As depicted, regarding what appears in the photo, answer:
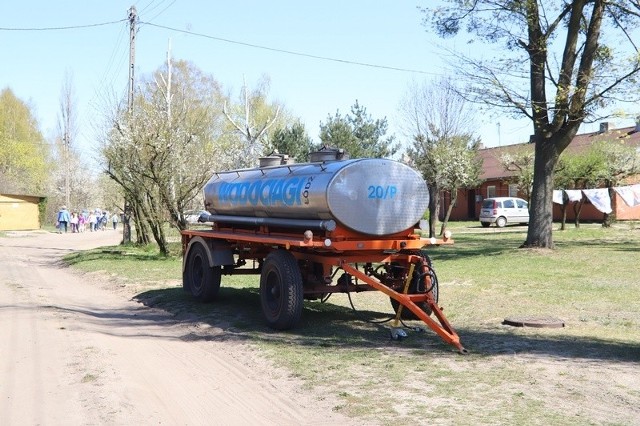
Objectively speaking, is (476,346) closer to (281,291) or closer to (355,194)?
(355,194)

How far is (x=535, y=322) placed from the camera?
9.52 meters

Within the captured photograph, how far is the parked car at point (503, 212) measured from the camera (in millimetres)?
38350

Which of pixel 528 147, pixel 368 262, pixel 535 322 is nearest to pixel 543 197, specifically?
pixel 535 322

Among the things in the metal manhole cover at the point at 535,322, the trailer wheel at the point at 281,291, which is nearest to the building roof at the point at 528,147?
the metal manhole cover at the point at 535,322

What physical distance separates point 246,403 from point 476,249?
15.9 metres

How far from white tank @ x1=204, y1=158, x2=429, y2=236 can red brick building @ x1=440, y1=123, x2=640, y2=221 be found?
30.0 metres

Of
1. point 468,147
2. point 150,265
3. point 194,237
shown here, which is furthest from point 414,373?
point 468,147

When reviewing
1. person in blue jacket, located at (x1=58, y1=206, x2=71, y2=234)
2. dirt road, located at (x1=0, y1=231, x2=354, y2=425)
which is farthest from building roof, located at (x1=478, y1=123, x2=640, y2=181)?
dirt road, located at (x1=0, y1=231, x2=354, y2=425)

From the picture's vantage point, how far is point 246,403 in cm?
637

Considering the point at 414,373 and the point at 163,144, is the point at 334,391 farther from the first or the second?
the point at 163,144

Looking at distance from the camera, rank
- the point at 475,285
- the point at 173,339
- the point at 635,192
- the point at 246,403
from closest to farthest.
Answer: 1. the point at 246,403
2. the point at 173,339
3. the point at 475,285
4. the point at 635,192

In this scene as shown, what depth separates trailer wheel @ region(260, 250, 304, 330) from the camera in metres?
9.23

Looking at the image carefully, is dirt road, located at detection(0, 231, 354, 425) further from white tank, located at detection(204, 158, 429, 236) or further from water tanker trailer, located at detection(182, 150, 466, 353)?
white tank, located at detection(204, 158, 429, 236)

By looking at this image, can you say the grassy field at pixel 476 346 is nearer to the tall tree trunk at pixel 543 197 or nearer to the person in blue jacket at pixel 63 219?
the tall tree trunk at pixel 543 197
